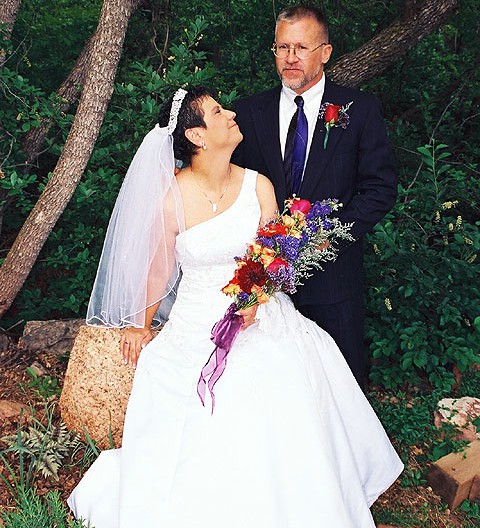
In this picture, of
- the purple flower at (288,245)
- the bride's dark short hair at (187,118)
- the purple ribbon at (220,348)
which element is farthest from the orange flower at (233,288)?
the bride's dark short hair at (187,118)

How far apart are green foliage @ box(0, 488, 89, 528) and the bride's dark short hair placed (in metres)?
1.95

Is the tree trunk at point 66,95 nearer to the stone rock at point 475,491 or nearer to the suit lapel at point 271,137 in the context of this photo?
the suit lapel at point 271,137

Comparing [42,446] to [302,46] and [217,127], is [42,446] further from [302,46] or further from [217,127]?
[302,46]

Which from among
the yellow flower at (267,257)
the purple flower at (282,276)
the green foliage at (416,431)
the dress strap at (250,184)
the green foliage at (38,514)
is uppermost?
the dress strap at (250,184)

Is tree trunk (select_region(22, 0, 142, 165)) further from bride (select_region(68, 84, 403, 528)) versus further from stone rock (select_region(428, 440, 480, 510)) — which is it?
stone rock (select_region(428, 440, 480, 510))

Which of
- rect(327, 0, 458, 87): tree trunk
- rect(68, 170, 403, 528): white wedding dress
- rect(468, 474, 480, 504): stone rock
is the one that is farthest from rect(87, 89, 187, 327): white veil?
rect(327, 0, 458, 87): tree trunk

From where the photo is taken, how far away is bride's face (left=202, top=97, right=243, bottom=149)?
133 inches

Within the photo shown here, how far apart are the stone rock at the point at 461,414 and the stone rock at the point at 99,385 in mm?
2093

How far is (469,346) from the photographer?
4.71 m

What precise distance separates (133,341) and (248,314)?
87 cm

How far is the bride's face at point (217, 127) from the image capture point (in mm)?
3375

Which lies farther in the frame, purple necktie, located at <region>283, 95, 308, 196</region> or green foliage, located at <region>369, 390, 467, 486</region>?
green foliage, located at <region>369, 390, 467, 486</region>

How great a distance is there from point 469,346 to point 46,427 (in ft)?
9.66

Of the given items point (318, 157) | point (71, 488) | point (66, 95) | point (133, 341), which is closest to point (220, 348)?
point (133, 341)
